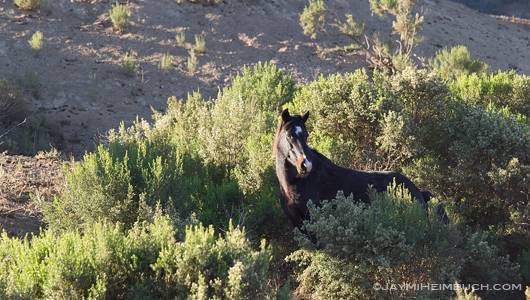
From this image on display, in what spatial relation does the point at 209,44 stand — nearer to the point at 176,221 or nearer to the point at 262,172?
the point at 262,172

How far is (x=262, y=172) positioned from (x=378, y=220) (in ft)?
8.61

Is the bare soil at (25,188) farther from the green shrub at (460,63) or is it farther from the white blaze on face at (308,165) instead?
the green shrub at (460,63)

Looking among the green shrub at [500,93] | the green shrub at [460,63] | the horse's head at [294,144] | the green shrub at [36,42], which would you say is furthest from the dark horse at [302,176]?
the green shrub at [460,63]

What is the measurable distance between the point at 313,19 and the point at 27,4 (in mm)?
10089

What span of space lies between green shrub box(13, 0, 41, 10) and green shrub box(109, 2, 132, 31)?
2.47 metres

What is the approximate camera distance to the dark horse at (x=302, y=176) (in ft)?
24.1

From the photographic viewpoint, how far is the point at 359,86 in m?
10.8

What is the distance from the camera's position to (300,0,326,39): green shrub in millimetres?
23484

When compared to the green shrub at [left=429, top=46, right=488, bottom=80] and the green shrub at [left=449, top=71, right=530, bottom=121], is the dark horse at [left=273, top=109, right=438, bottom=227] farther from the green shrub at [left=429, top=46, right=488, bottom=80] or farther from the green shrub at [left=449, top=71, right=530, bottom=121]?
the green shrub at [left=429, top=46, right=488, bottom=80]

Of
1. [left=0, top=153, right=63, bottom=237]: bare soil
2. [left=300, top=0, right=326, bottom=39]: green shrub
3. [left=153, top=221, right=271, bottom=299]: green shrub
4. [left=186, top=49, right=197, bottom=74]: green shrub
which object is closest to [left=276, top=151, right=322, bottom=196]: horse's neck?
[left=153, top=221, right=271, bottom=299]: green shrub

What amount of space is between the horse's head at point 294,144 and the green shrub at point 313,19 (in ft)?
53.7

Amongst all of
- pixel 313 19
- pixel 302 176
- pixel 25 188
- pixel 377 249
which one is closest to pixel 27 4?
pixel 313 19

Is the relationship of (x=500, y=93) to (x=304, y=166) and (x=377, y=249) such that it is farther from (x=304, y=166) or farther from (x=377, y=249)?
(x=377, y=249)

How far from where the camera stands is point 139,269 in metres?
5.85
